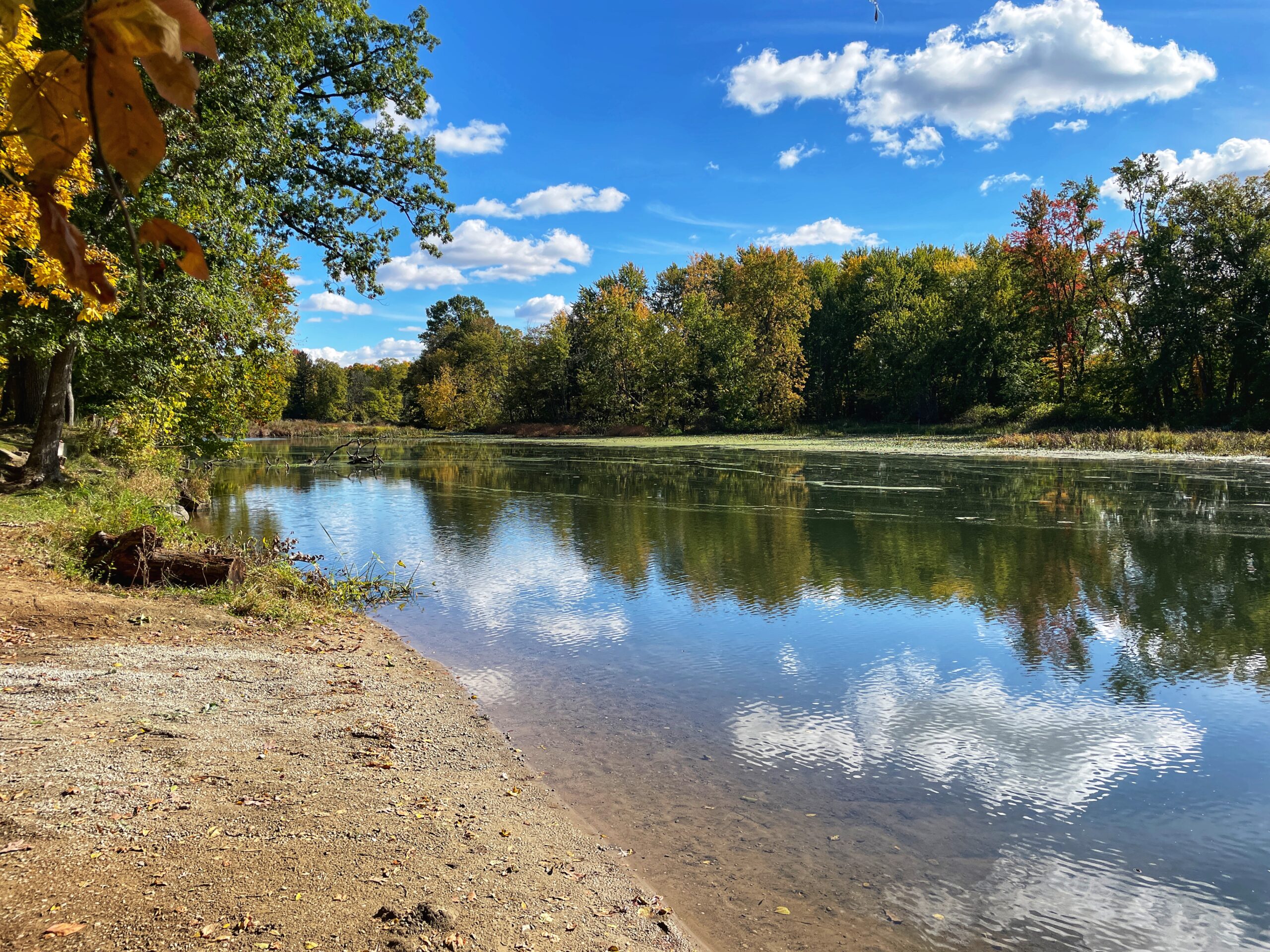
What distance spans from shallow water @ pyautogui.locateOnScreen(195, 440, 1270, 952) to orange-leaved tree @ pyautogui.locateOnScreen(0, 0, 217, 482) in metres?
3.57

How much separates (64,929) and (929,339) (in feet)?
186

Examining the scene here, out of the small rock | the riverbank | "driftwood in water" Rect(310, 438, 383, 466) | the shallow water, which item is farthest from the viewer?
"driftwood in water" Rect(310, 438, 383, 466)

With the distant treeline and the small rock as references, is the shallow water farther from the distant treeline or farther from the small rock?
the distant treeline

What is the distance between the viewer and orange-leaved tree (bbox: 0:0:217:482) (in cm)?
79

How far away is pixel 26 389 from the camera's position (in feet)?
72.9

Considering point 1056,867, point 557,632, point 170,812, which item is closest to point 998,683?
point 1056,867

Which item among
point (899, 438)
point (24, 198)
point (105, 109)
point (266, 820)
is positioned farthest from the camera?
point (899, 438)

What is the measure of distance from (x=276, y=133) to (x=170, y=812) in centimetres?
1336

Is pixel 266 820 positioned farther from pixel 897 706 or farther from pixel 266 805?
pixel 897 706

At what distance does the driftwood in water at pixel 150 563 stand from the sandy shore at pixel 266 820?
2081mm

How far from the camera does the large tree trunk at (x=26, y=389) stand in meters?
20.7

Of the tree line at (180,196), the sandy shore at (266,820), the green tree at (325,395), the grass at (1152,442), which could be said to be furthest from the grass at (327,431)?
the sandy shore at (266,820)

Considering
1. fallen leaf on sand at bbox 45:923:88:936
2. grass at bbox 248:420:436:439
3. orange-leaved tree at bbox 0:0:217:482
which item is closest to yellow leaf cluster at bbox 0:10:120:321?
orange-leaved tree at bbox 0:0:217:482

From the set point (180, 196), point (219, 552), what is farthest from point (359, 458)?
point (219, 552)
